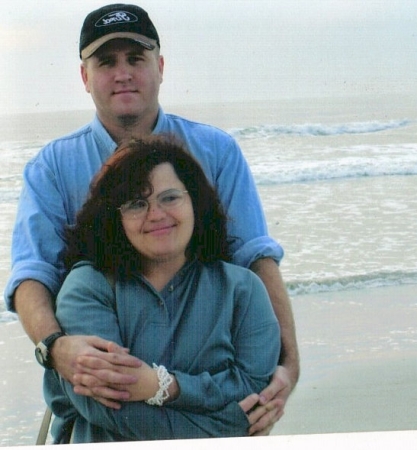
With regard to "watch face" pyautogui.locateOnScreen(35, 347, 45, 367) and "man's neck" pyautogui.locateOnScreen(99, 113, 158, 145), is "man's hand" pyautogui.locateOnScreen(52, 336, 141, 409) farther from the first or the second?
"man's neck" pyautogui.locateOnScreen(99, 113, 158, 145)

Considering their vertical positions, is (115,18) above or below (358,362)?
above

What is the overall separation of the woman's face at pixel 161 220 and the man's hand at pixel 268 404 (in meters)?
0.35

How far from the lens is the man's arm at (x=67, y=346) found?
1.55 meters

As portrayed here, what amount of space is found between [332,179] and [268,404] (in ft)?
1.90

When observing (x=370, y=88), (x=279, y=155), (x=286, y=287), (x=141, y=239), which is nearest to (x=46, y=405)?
(x=141, y=239)

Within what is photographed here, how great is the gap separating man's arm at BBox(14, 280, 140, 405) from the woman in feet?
0.07

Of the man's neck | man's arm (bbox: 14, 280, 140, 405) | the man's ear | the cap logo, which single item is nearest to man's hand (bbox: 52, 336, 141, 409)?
man's arm (bbox: 14, 280, 140, 405)

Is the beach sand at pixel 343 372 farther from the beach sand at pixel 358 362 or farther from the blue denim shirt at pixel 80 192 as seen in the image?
the blue denim shirt at pixel 80 192

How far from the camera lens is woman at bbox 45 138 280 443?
1.57m

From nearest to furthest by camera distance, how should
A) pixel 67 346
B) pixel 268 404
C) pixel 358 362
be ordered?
pixel 67 346 → pixel 268 404 → pixel 358 362

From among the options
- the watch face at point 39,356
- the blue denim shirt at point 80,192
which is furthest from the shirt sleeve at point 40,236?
the watch face at point 39,356

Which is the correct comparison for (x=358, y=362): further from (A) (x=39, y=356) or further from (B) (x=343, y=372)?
(A) (x=39, y=356)

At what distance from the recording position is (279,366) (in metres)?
1.70

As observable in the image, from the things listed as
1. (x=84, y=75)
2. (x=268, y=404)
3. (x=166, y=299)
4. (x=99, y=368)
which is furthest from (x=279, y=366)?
(x=84, y=75)
